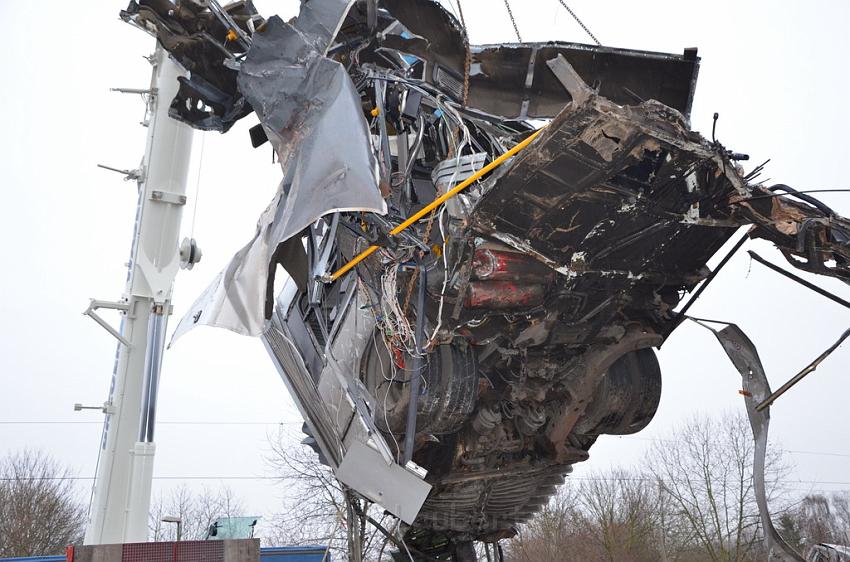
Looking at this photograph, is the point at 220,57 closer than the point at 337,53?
No

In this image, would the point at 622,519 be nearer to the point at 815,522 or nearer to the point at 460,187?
the point at 815,522

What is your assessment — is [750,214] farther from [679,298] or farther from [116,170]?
[116,170]

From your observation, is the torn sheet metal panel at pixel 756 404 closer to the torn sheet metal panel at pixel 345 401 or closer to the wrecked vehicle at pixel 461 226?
the wrecked vehicle at pixel 461 226

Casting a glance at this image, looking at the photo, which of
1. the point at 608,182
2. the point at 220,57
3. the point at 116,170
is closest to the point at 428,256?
the point at 608,182

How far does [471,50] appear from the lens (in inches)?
221

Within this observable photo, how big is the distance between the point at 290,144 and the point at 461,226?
129 centimetres

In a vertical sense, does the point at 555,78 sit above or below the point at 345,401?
above

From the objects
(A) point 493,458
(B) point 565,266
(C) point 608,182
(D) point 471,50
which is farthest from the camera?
(A) point 493,458

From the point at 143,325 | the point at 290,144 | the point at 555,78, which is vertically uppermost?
the point at 143,325

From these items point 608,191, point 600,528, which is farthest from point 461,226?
point 600,528

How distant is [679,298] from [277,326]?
351 cm

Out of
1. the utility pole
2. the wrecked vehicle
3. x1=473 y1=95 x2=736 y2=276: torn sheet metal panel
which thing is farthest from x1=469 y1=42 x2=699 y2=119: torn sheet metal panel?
the utility pole

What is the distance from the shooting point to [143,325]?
8.77 meters

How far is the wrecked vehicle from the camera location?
4695 millimetres
